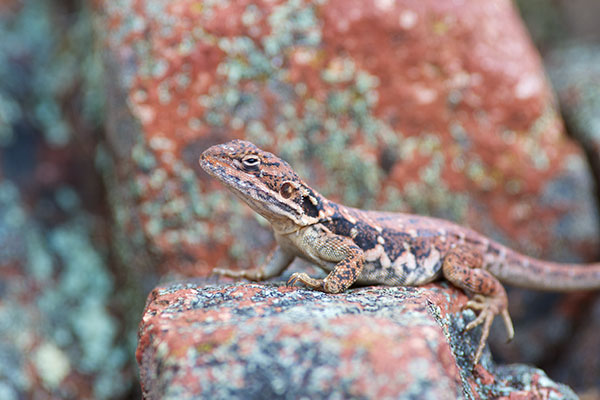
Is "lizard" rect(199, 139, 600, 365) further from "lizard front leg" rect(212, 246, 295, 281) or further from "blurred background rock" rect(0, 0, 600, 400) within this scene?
"blurred background rock" rect(0, 0, 600, 400)

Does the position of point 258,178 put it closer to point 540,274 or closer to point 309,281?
point 309,281

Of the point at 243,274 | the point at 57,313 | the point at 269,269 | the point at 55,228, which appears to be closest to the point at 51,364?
the point at 57,313

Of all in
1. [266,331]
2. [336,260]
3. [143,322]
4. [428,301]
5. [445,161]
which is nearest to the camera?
[266,331]

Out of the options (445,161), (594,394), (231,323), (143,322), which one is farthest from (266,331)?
(594,394)

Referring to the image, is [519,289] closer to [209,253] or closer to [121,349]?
[209,253]

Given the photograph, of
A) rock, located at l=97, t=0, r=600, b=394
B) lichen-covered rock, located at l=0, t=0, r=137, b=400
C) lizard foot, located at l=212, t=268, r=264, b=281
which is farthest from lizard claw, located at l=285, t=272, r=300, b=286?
lichen-covered rock, located at l=0, t=0, r=137, b=400

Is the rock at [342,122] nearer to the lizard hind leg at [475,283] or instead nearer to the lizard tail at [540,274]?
the lizard tail at [540,274]
